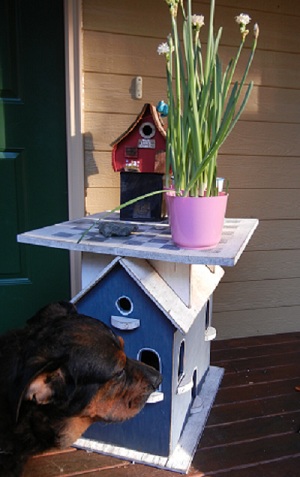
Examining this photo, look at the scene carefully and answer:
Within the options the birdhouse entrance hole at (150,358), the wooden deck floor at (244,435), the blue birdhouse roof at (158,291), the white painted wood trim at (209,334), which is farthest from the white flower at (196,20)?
the wooden deck floor at (244,435)

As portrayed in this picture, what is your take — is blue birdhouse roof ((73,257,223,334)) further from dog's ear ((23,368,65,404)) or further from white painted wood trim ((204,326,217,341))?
white painted wood trim ((204,326,217,341))

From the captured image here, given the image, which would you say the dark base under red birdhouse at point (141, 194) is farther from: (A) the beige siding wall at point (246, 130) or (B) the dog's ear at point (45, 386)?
(B) the dog's ear at point (45, 386)

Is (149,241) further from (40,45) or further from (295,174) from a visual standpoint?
(295,174)

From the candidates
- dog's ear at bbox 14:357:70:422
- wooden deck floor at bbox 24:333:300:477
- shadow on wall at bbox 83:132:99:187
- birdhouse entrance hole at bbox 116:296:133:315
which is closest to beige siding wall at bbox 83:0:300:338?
shadow on wall at bbox 83:132:99:187

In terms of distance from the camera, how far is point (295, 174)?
2.70 meters

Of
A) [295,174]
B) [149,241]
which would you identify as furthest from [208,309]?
→ [295,174]

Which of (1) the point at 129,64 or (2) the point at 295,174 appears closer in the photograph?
(1) the point at 129,64

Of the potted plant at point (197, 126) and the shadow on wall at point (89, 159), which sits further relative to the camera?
the shadow on wall at point (89, 159)

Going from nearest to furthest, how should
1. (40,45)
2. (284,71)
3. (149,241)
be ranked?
1. (149,241)
2. (40,45)
3. (284,71)

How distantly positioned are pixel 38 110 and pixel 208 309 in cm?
142

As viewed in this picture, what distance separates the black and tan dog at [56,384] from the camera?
117 centimetres

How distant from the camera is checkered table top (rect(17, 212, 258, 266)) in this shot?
4.34 feet

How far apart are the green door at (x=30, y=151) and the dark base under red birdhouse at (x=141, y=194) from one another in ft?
1.94

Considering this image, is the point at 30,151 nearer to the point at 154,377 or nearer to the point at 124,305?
the point at 124,305
